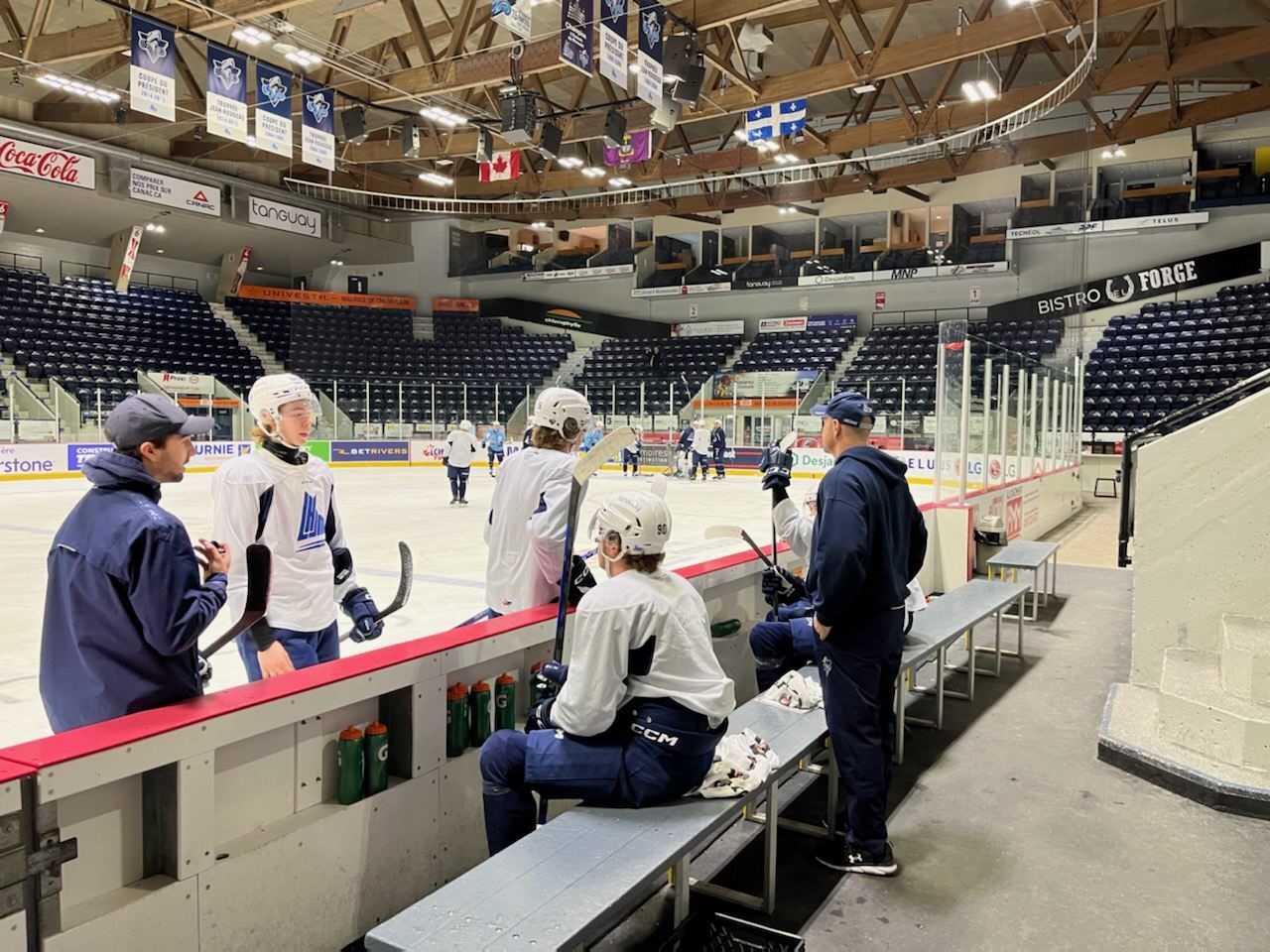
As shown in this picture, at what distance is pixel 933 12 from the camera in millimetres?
14766

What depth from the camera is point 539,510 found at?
3.11 meters

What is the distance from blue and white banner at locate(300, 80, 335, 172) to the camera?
37.1 feet

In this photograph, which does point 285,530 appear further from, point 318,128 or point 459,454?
point 318,128

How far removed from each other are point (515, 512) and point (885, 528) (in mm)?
1223

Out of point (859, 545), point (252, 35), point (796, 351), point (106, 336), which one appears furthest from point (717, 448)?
point (859, 545)

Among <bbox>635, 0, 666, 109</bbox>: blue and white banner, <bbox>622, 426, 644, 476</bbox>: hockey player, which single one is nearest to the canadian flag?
<bbox>635, 0, 666, 109</bbox>: blue and white banner

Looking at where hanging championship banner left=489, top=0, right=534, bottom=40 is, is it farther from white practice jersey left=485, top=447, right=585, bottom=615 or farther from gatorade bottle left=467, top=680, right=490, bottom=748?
gatorade bottle left=467, top=680, right=490, bottom=748

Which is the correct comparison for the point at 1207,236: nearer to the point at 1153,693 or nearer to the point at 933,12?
the point at 933,12

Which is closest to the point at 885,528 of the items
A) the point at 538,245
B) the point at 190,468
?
the point at 190,468

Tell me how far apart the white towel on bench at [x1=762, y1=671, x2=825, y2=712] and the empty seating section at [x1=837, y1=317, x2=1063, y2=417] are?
5275mm

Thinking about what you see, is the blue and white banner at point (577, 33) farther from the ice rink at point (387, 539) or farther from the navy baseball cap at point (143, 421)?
the navy baseball cap at point (143, 421)

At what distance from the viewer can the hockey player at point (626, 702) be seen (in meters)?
2.24

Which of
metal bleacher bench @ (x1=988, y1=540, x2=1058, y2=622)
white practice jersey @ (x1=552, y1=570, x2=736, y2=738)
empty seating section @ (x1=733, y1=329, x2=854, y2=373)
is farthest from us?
empty seating section @ (x1=733, y1=329, x2=854, y2=373)

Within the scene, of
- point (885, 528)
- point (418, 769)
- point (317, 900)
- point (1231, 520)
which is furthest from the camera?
point (1231, 520)
